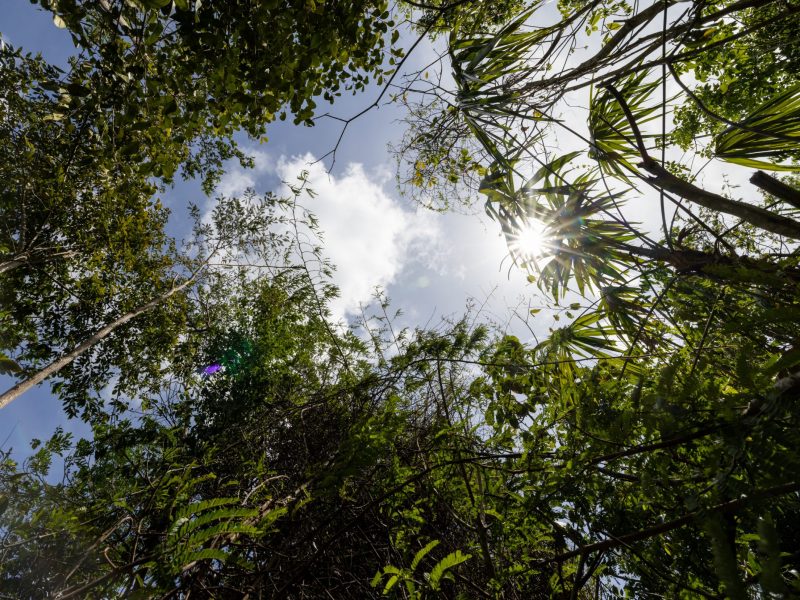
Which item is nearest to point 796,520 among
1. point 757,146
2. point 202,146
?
point 757,146

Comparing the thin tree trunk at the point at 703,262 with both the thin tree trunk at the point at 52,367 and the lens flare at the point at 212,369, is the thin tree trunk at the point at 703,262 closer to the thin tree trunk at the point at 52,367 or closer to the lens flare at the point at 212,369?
the lens flare at the point at 212,369

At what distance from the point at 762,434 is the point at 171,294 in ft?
30.1

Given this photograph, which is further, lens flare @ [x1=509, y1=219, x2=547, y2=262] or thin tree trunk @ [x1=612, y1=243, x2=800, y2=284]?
lens flare @ [x1=509, y1=219, x2=547, y2=262]

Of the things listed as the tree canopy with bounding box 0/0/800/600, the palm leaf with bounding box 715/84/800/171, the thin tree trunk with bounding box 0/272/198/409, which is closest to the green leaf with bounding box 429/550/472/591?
the tree canopy with bounding box 0/0/800/600

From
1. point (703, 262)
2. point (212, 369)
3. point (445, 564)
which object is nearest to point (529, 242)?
point (703, 262)

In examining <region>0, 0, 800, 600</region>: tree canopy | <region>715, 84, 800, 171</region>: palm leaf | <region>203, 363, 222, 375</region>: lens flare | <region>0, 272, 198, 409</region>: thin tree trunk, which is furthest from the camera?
<region>203, 363, 222, 375</region>: lens flare

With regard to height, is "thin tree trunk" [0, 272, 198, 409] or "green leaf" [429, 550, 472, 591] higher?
"thin tree trunk" [0, 272, 198, 409]

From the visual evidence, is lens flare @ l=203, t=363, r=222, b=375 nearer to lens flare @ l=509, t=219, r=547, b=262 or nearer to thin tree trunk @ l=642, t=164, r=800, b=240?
lens flare @ l=509, t=219, r=547, b=262

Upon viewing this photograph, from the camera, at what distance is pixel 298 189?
434 centimetres

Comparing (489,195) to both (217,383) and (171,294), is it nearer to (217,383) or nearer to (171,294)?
(217,383)

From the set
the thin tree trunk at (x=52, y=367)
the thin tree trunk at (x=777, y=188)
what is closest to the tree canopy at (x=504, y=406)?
the thin tree trunk at (x=777, y=188)

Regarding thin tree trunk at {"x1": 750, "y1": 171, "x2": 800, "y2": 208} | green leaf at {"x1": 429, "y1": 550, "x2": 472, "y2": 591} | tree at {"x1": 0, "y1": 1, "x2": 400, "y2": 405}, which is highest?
tree at {"x1": 0, "y1": 1, "x2": 400, "y2": 405}

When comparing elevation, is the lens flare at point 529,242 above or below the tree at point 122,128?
below

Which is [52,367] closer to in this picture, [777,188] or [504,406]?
[504,406]
